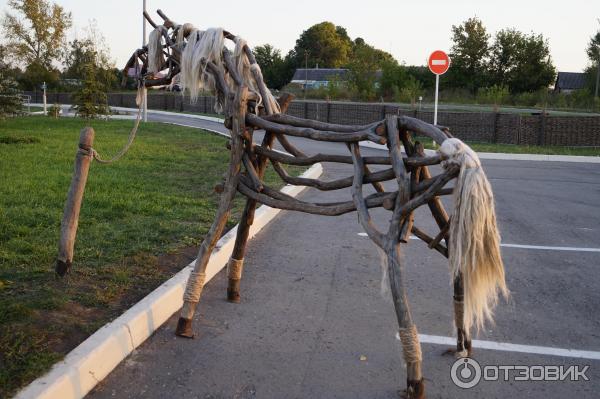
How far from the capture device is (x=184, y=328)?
4.00 m

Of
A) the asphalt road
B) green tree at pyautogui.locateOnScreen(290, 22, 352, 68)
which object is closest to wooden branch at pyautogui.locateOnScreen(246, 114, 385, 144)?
the asphalt road

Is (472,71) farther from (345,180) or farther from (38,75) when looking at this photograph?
(345,180)

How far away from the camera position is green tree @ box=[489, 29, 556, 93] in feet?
146

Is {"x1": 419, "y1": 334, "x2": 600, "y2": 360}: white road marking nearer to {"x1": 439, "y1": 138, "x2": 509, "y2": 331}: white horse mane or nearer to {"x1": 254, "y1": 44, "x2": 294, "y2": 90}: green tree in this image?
{"x1": 439, "y1": 138, "x2": 509, "y2": 331}: white horse mane

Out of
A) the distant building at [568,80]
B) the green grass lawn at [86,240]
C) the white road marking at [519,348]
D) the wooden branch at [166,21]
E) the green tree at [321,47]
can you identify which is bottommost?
the white road marking at [519,348]

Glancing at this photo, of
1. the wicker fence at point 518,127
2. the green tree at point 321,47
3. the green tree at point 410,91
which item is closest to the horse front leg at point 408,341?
the wicker fence at point 518,127

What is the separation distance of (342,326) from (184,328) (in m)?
1.13

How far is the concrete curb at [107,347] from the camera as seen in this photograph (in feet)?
9.84

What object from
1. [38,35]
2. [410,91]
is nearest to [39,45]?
[38,35]

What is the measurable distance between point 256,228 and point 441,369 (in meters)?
3.70

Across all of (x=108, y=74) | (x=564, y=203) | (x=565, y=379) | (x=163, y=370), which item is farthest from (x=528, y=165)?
(x=108, y=74)

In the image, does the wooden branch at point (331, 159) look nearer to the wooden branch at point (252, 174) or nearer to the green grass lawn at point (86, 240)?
the wooden branch at point (252, 174)

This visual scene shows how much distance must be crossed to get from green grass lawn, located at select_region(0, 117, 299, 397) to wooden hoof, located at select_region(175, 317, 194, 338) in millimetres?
451

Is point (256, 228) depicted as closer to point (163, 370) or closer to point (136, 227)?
point (136, 227)
